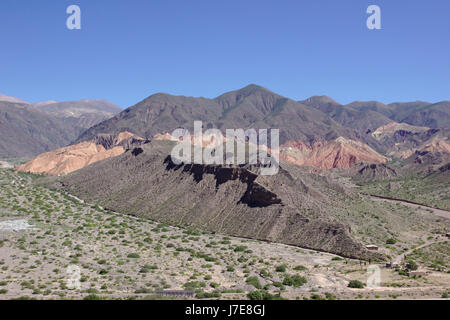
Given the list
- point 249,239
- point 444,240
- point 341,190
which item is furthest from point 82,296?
point 341,190

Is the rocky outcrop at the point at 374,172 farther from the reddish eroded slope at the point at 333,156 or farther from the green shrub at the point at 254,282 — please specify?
the green shrub at the point at 254,282

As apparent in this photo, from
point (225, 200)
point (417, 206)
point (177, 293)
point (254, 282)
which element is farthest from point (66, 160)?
point (177, 293)

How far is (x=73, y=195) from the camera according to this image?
90.8 metres

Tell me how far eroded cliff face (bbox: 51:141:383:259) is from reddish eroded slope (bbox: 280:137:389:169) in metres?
90.9

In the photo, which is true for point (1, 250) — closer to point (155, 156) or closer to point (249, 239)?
point (249, 239)

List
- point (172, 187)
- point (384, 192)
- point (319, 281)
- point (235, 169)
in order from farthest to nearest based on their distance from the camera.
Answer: point (384, 192)
point (172, 187)
point (235, 169)
point (319, 281)

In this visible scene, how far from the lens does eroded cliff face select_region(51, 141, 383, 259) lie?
52469 mm

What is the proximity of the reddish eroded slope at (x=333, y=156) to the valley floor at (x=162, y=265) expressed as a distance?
11095cm

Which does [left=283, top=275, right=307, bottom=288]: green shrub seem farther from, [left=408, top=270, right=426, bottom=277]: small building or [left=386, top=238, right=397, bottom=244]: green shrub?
[left=386, top=238, right=397, bottom=244]: green shrub

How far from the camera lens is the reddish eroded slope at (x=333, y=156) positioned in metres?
166

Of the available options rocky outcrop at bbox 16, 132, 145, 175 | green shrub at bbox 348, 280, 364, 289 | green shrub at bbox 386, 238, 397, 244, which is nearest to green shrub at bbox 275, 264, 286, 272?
green shrub at bbox 348, 280, 364, 289

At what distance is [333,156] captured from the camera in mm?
170250

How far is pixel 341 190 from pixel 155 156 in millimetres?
42287

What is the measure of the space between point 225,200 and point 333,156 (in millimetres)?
114370
